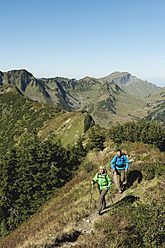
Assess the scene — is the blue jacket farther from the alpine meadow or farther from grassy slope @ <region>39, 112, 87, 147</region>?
grassy slope @ <region>39, 112, 87, 147</region>

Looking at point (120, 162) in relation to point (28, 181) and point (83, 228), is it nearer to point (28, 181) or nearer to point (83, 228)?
point (83, 228)

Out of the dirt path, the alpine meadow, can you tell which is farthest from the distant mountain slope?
the dirt path

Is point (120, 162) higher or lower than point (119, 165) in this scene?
higher

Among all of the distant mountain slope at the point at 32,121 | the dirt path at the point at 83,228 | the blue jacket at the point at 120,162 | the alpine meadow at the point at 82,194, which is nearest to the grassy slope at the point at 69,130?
the distant mountain slope at the point at 32,121

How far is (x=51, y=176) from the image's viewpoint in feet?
105

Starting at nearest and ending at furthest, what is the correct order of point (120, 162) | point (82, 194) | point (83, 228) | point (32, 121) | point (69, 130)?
1. point (83, 228)
2. point (120, 162)
3. point (82, 194)
4. point (69, 130)
5. point (32, 121)

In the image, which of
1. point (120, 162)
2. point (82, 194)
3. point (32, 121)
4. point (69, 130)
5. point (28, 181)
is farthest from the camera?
point (32, 121)

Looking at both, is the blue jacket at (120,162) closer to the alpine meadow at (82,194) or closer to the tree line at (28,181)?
the alpine meadow at (82,194)

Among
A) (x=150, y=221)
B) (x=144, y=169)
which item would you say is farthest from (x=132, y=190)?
(x=150, y=221)

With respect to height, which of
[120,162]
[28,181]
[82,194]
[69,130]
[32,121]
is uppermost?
[32,121]

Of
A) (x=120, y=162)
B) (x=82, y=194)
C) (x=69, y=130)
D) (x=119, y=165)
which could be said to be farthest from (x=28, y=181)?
(x=69, y=130)

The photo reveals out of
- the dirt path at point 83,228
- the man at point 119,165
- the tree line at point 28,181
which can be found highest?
the man at point 119,165

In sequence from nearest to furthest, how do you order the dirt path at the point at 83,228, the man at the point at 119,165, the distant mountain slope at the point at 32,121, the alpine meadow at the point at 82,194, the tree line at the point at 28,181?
1. the alpine meadow at the point at 82,194
2. the dirt path at the point at 83,228
3. the man at the point at 119,165
4. the tree line at the point at 28,181
5. the distant mountain slope at the point at 32,121

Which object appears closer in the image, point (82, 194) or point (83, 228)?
point (83, 228)
